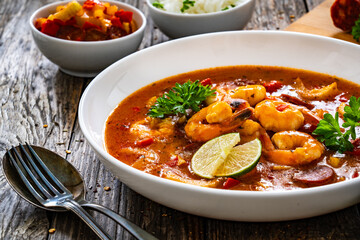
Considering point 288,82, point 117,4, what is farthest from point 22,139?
point 288,82

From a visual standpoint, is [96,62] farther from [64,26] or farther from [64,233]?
[64,233]

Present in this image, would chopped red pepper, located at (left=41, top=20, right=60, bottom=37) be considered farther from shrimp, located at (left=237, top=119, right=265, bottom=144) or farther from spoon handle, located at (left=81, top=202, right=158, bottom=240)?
spoon handle, located at (left=81, top=202, right=158, bottom=240)

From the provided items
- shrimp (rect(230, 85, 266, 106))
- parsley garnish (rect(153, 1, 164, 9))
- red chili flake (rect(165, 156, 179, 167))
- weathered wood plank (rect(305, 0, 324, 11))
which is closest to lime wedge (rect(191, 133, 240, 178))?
red chili flake (rect(165, 156, 179, 167))

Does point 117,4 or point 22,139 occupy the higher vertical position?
point 117,4

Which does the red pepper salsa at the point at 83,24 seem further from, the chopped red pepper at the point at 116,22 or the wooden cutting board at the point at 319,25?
the wooden cutting board at the point at 319,25

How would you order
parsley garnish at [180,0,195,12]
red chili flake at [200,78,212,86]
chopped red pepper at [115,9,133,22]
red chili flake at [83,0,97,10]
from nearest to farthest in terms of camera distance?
1. red chili flake at [200,78,212,86]
2. red chili flake at [83,0,97,10]
3. chopped red pepper at [115,9,133,22]
4. parsley garnish at [180,0,195,12]

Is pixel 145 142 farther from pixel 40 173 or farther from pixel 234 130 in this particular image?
pixel 40 173

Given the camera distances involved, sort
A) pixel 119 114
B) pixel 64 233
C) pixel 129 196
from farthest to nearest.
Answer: pixel 119 114 < pixel 129 196 < pixel 64 233
